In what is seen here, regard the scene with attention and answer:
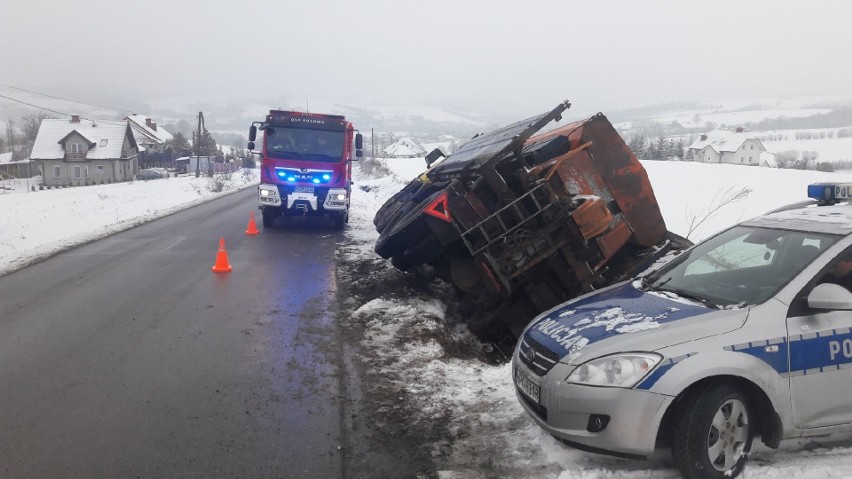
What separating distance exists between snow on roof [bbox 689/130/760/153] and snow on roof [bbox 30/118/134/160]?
281ft

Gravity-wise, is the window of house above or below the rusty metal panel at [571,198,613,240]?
above

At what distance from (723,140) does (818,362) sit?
101 meters

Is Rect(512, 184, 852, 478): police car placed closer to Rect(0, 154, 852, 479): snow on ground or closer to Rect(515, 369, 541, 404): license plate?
Rect(515, 369, 541, 404): license plate

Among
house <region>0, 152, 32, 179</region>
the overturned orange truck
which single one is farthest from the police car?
house <region>0, 152, 32, 179</region>

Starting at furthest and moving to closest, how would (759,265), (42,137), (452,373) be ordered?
(42,137)
(452,373)
(759,265)

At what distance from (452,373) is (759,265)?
2632 mm

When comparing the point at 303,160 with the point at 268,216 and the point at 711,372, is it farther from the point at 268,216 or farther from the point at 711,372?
the point at 711,372

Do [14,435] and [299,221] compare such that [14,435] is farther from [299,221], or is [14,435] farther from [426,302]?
[299,221]

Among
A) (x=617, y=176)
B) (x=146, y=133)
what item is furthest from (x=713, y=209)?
(x=146, y=133)

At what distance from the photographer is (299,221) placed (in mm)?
17203

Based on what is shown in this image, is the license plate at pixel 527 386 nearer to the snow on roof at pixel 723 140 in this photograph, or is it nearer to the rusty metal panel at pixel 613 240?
the rusty metal panel at pixel 613 240

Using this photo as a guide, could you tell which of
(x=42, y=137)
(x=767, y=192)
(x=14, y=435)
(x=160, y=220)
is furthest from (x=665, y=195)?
(x=42, y=137)

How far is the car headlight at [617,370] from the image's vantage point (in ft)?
10.2

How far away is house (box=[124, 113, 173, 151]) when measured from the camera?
82919mm
